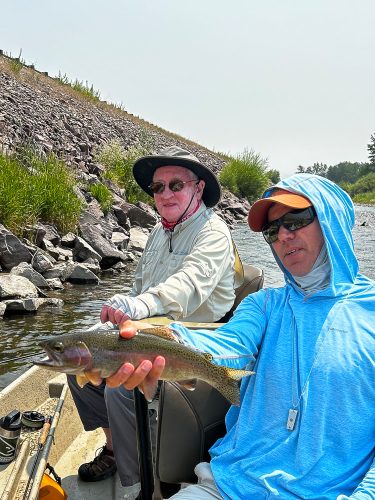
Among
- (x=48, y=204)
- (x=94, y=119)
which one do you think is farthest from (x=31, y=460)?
(x=94, y=119)

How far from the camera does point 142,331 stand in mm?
2105

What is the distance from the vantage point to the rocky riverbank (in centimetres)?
870

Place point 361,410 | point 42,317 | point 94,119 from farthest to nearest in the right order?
point 94,119
point 42,317
point 361,410

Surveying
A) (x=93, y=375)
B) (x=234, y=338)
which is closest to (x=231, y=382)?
(x=234, y=338)

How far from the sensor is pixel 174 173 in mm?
3674

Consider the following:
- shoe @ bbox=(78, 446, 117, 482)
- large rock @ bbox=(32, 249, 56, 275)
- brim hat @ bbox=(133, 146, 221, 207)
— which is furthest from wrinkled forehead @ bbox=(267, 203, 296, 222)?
large rock @ bbox=(32, 249, 56, 275)

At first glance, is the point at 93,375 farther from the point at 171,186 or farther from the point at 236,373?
the point at 171,186

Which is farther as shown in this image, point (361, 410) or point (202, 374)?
point (202, 374)

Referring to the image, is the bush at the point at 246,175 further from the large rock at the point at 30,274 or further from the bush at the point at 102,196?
the large rock at the point at 30,274

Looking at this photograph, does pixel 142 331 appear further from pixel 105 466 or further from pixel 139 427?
pixel 105 466

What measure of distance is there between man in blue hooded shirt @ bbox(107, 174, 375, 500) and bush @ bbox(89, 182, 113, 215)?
12.0 m

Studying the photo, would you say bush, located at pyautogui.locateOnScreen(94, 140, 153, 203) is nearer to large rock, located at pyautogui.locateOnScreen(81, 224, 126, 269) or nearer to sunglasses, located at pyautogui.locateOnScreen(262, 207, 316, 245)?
large rock, located at pyautogui.locateOnScreen(81, 224, 126, 269)

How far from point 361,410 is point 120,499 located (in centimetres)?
186

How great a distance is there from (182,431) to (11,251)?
7263 millimetres
